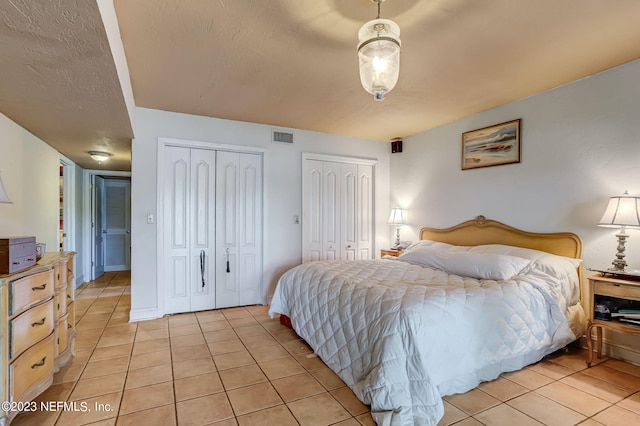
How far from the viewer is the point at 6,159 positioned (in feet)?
8.77

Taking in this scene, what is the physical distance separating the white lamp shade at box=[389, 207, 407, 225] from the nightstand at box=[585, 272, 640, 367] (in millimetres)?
2393

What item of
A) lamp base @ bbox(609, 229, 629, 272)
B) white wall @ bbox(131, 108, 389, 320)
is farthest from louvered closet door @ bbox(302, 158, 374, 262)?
lamp base @ bbox(609, 229, 629, 272)

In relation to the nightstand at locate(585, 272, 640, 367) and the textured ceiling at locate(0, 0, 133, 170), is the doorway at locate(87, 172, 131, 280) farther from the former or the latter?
the nightstand at locate(585, 272, 640, 367)

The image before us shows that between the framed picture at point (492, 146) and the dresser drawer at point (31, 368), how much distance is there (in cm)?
437

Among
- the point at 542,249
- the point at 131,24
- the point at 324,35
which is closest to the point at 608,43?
the point at 542,249

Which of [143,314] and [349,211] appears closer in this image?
[143,314]

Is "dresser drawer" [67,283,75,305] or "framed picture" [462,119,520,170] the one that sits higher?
"framed picture" [462,119,520,170]

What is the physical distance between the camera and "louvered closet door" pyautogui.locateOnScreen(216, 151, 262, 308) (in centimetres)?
400

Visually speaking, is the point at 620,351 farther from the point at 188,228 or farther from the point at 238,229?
the point at 188,228

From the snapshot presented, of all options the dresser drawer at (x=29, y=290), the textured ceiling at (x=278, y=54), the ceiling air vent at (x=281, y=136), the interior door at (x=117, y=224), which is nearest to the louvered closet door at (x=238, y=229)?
the ceiling air vent at (x=281, y=136)

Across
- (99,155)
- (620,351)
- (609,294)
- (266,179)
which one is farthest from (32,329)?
(620,351)

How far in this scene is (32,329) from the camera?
6.19 ft

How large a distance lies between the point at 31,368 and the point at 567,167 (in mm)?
4485

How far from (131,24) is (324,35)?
127 centimetres
